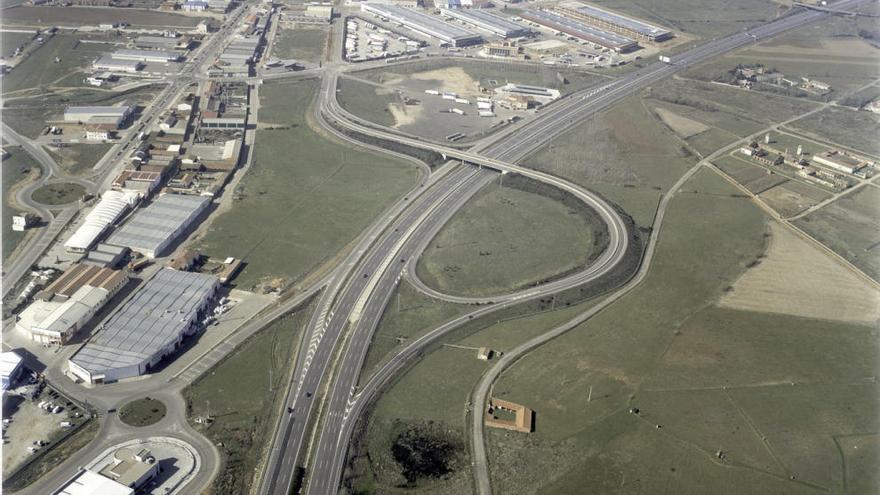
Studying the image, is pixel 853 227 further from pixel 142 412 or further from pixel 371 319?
pixel 142 412

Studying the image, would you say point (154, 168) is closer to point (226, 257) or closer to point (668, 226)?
point (226, 257)

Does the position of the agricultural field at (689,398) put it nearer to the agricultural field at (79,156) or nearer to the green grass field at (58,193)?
the green grass field at (58,193)

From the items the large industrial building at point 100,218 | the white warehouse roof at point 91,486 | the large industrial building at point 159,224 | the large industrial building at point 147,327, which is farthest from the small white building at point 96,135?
the white warehouse roof at point 91,486

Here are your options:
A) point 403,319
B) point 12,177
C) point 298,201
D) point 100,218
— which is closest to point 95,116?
point 12,177

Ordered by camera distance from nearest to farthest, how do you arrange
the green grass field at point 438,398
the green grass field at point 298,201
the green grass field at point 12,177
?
the green grass field at point 438,398 < the green grass field at point 12,177 < the green grass field at point 298,201

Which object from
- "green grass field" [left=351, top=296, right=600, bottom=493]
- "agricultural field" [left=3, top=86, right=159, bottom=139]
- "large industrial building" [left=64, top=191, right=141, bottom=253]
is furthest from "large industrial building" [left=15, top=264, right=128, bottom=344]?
"agricultural field" [left=3, top=86, right=159, bottom=139]

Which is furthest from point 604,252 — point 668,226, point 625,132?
point 625,132

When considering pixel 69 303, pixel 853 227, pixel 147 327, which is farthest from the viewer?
pixel 853 227
